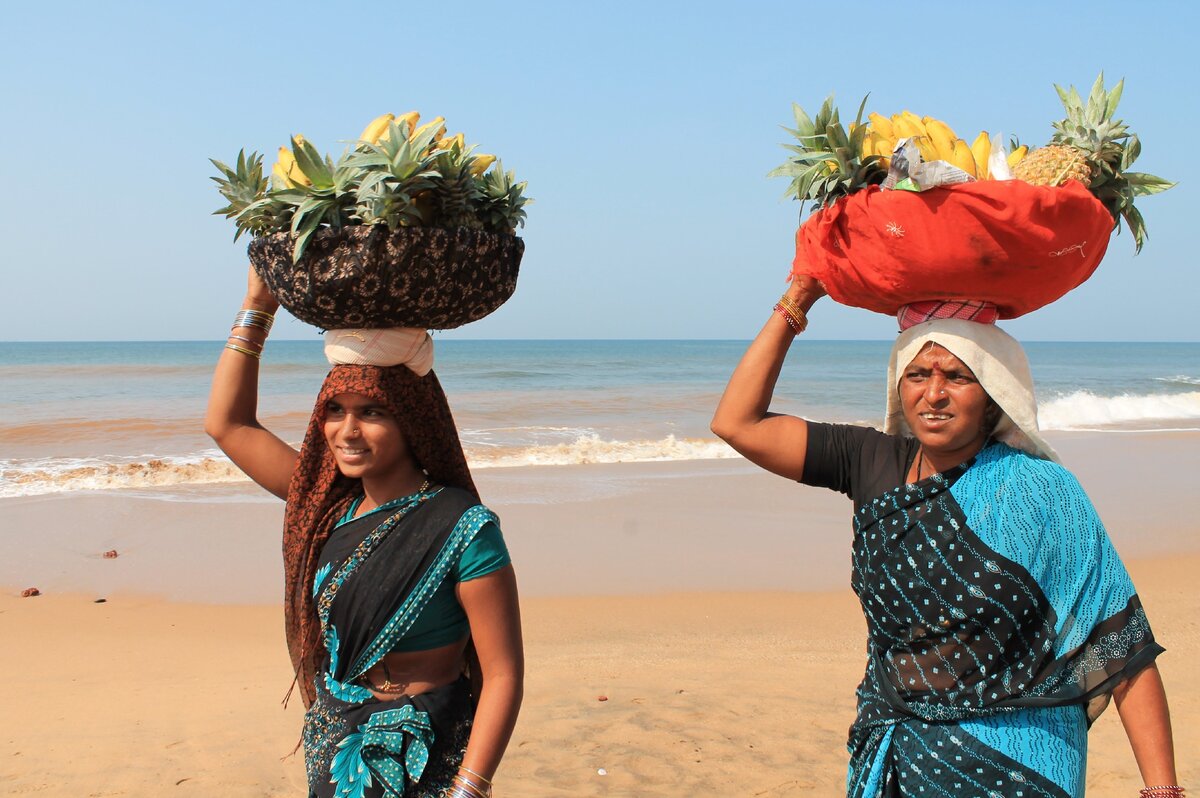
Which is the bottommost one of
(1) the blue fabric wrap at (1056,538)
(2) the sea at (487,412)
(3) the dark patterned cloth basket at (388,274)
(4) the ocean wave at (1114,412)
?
(2) the sea at (487,412)

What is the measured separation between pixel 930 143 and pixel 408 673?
1.67 metres

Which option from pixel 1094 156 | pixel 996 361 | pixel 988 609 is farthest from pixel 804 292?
pixel 988 609

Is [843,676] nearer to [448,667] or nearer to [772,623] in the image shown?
[772,623]

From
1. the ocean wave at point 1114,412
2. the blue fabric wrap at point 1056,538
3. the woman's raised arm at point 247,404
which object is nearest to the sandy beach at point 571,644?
the woman's raised arm at point 247,404

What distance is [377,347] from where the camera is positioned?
238 cm

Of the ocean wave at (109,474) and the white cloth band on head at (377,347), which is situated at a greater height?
the white cloth band on head at (377,347)

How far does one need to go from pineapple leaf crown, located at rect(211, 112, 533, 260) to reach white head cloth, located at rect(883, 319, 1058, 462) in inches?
38.1

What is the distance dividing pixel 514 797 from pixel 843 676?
2.25 metres

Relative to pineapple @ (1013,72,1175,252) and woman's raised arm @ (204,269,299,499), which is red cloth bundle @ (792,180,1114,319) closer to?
pineapple @ (1013,72,1175,252)

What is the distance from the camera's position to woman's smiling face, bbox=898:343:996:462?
2303 millimetres

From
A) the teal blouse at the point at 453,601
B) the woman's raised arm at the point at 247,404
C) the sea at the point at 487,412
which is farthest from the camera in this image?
the sea at the point at 487,412

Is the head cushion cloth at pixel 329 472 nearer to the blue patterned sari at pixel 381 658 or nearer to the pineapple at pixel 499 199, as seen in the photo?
the blue patterned sari at pixel 381 658

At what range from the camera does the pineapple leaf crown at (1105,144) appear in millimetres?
2279

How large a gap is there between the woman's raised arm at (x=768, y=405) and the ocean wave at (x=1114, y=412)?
1916 cm
